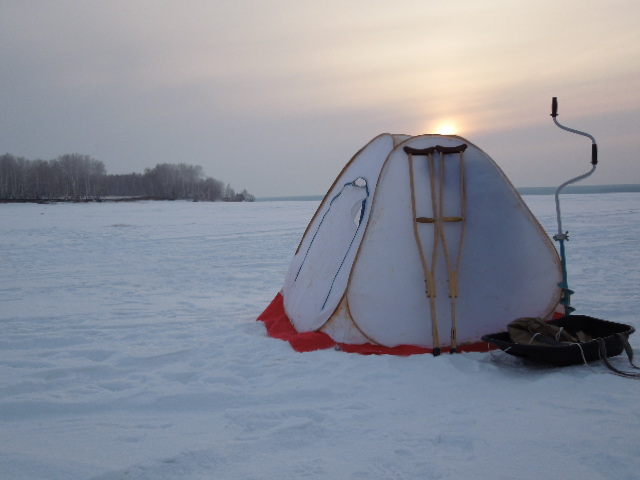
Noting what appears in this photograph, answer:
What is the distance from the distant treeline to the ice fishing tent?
58.7 meters

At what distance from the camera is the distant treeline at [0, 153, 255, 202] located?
68062 millimetres

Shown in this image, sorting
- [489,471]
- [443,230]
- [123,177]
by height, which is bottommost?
[489,471]

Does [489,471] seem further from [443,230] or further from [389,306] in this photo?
[443,230]

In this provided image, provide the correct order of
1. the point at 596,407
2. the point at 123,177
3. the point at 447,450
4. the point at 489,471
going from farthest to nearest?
the point at 123,177, the point at 596,407, the point at 447,450, the point at 489,471

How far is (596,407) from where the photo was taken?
3264 millimetres

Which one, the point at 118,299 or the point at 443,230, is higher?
the point at 443,230

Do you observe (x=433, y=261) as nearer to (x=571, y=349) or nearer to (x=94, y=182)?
(x=571, y=349)

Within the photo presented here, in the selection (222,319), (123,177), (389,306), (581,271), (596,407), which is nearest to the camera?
(596,407)

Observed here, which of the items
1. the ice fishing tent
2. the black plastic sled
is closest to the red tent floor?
the ice fishing tent

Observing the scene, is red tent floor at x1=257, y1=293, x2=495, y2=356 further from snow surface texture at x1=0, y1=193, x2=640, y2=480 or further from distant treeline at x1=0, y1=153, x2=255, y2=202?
distant treeline at x1=0, y1=153, x2=255, y2=202

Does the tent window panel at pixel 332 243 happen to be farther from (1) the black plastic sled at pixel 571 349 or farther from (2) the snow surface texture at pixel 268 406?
(1) the black plastic sled at pixel 571 349

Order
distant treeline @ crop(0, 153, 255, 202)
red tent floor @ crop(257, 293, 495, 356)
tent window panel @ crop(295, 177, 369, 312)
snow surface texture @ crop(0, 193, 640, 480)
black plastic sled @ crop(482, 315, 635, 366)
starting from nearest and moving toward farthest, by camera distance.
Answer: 1. snow surface texture @ crop(0, 193, 640, 480)
2. black plastic sled @ crop(482, 315, 635, 366)
3. red tent floor @ crop(257, 293, 495, 356)
4. tent window panel @ crop(295, 177, 369, 312)
5. distant treeline @ crop(0, 153, 255, 202)

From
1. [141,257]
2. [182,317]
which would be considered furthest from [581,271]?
[141,257]

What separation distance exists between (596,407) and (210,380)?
2656 mm
